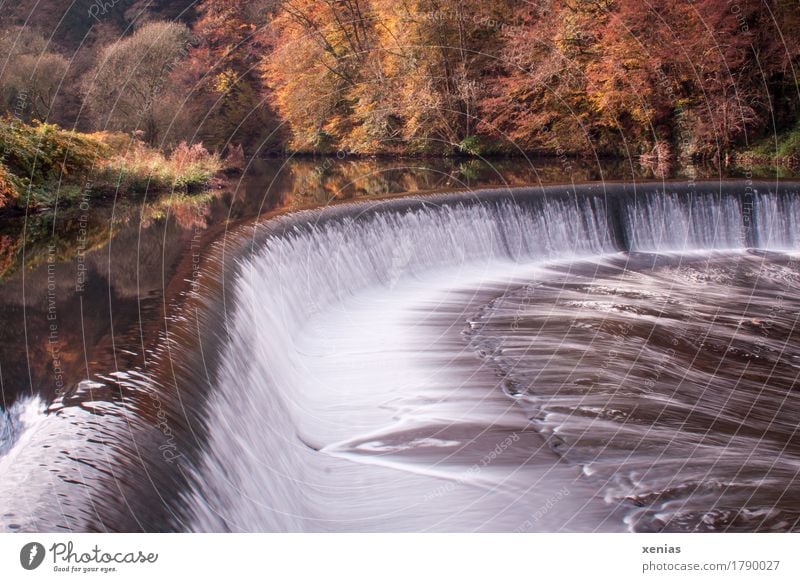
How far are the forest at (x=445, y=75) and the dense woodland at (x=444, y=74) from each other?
48mm

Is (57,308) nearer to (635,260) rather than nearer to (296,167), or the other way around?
(635,260)

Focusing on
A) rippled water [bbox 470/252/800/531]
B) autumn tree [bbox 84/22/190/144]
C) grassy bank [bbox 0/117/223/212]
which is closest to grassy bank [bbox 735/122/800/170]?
rippled water [bbox 470/252/800/531]

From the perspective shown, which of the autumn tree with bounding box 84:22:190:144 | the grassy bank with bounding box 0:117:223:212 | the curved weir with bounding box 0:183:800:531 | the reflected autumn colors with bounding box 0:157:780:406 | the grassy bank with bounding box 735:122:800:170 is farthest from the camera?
the autumn tree with bounding box 84:22:190:144

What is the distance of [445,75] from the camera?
19.9 meters

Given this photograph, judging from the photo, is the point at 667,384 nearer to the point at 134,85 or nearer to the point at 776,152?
the point at 776,152

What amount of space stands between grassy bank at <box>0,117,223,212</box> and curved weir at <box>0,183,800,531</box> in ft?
Answer: 13.6

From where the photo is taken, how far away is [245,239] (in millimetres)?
7488

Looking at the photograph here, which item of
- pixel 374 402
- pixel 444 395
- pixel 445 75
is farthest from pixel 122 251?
pixel 445 75

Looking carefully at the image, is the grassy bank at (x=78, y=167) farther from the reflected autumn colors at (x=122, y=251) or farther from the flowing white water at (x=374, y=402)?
the flowing white water at (x=374, y=402)

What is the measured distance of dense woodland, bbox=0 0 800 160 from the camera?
16234mm

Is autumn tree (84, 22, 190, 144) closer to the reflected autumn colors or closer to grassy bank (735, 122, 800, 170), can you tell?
the reflected autumn colors

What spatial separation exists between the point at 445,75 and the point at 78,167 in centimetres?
1083

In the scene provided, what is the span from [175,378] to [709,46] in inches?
621

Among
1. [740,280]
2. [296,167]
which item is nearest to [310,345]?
[740,280]
